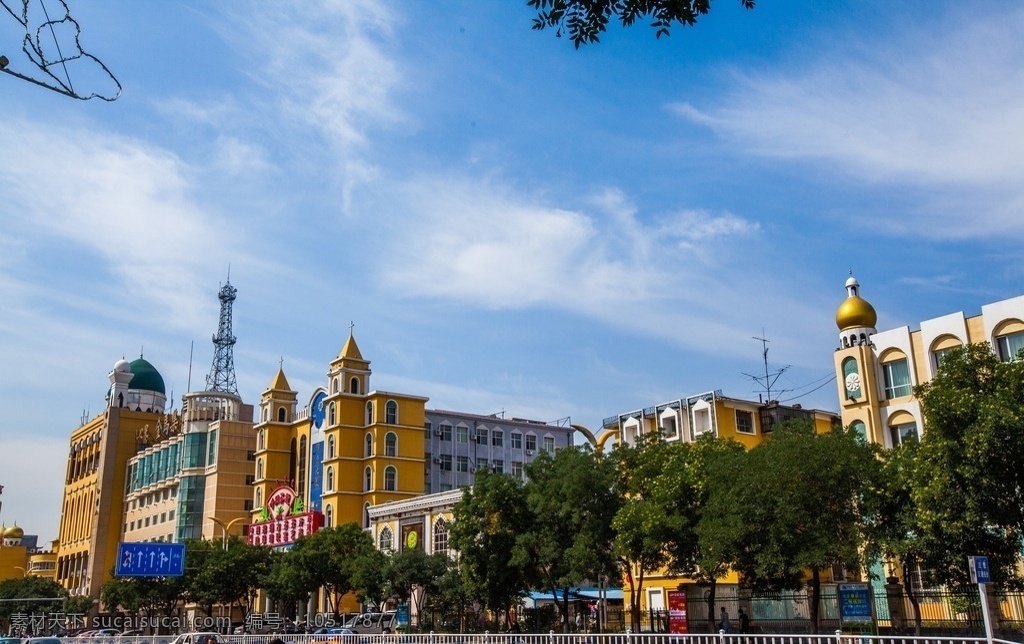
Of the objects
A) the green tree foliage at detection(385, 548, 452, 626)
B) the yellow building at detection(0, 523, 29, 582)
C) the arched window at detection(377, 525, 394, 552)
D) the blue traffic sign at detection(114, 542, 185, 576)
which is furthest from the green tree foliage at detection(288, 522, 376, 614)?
the yellow building at detection(0, 523, 29, 582)

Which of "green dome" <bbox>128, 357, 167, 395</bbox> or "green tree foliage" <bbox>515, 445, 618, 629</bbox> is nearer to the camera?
"green tree foliage" <bbox>515, 445, 618, 629</bbox>

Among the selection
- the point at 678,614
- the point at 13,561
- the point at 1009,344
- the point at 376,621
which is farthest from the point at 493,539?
the point at 13,561

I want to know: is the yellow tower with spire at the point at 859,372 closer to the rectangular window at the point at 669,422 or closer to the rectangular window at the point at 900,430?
the rectangular window at the point at 900,430

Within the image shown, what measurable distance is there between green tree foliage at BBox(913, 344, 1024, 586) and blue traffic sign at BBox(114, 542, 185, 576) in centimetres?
3881

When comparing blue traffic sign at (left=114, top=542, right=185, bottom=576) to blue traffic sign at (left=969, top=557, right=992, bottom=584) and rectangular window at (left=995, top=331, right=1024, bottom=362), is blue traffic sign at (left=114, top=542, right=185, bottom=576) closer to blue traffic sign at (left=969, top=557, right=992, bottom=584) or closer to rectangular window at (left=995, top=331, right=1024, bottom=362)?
rectangular window at (left=995, top=331, right=1024, bottom=362)

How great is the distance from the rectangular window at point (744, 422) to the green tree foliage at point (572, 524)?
61.4 ft

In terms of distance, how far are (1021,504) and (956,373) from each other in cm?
349

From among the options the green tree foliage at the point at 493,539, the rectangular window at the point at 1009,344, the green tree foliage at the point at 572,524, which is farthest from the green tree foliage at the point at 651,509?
the rectangular window at the point at 1009,344

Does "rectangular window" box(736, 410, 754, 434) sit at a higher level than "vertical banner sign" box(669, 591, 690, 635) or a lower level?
higher

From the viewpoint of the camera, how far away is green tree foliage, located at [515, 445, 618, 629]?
113ft

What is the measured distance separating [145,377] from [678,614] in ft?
297

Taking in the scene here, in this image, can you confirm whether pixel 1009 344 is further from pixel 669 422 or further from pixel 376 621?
pixel 376 621

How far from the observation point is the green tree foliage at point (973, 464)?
72.1 ft

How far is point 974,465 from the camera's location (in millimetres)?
22297
